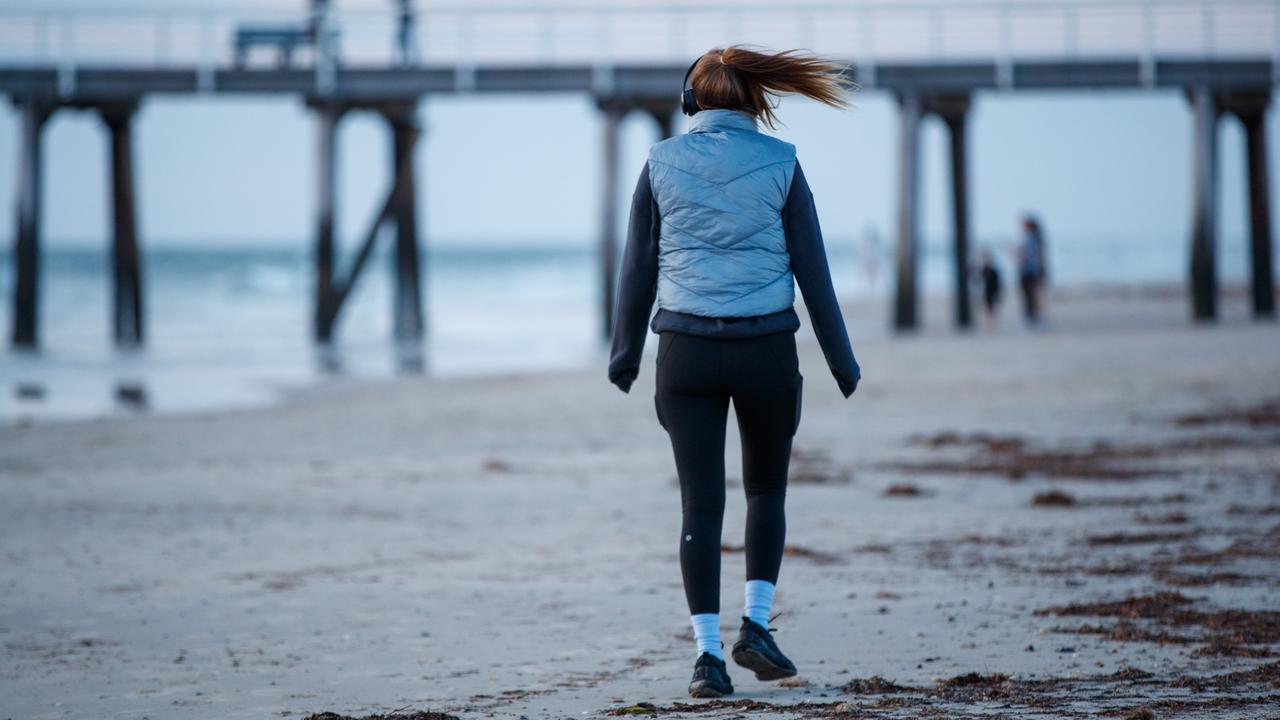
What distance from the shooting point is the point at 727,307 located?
4.11 meters

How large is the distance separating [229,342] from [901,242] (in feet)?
42.5

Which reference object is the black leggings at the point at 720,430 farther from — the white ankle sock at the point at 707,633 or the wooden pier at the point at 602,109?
the wooden pier at the point at 602,109

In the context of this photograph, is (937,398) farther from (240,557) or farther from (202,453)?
(240,557)

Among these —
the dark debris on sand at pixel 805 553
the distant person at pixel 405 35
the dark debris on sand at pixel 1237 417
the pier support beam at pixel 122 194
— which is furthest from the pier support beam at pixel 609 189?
the dark debris on sand at pixel 805 553

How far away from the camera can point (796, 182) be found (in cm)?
421

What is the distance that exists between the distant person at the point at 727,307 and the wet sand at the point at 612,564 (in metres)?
0.39

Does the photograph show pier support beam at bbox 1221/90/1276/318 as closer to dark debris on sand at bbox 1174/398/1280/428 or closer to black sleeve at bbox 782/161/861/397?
dark debris on sand at bbox 1174/398/1280/428

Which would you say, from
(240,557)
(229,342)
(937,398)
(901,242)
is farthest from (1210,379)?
(229,342)

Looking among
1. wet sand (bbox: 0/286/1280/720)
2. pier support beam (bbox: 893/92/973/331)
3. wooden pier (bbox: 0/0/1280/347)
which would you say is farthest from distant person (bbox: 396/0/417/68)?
wet sand (bbox: 0/286/1280/720)

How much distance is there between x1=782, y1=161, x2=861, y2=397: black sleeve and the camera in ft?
13.7

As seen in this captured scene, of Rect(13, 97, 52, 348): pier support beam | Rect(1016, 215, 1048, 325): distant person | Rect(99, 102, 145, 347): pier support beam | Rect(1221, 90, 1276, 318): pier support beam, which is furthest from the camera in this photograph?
Rect(99, 102, 145, 347): pier support beam

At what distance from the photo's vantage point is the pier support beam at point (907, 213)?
2056 cm

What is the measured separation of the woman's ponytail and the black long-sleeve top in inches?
9.2

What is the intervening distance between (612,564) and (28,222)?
18624 millimetres
